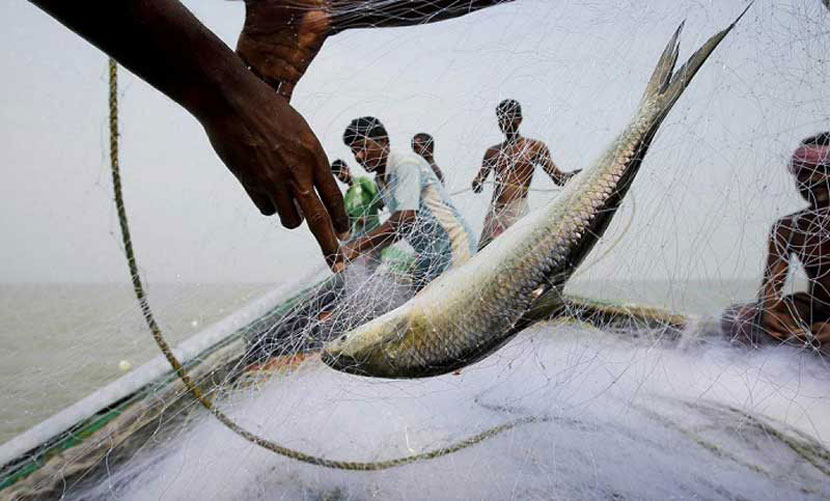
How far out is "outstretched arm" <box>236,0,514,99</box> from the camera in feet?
6.02

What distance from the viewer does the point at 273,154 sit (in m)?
1.46

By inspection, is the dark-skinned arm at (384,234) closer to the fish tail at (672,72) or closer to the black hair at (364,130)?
the black hair at (364,130)

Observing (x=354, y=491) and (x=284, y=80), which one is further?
(x=354, y=491)

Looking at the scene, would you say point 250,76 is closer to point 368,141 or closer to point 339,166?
point 368,141

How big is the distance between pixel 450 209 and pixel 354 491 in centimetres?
130

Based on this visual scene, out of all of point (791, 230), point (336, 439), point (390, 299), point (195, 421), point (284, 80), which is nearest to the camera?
point (284, 80)

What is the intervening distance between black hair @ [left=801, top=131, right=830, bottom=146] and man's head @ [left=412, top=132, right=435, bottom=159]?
140 centimetres

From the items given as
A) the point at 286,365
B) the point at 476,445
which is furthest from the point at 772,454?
the point at 286,365

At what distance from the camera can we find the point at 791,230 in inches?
87.5

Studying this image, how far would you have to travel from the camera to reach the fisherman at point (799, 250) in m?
2.15

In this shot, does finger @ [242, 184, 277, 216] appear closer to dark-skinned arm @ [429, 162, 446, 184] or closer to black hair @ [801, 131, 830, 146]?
dark-skinned arm @ [429, 162, 446, 184]

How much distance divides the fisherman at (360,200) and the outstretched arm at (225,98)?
1.06 meters

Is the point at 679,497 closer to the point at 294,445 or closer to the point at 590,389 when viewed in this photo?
the point at 590,389

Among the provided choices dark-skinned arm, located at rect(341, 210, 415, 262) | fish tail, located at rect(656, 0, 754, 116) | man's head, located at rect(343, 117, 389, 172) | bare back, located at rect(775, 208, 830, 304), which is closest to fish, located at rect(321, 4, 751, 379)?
fish tail, located at rect(656, 0, 754, 116)
